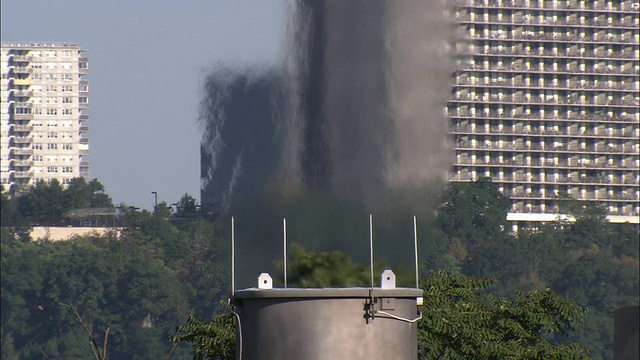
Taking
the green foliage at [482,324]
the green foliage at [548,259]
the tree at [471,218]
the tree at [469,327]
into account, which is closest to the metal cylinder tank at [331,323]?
the tree at [469,327]

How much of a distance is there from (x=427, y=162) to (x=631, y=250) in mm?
141008

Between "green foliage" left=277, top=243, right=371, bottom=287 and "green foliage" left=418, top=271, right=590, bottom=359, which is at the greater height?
"green foliage" left=277, top=243, right=371, bottom=287

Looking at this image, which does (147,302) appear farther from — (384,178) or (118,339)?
(384,178)

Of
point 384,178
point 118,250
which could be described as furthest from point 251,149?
point 118,250

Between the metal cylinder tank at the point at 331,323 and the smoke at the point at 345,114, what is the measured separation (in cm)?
1984

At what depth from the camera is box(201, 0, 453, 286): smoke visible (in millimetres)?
43531

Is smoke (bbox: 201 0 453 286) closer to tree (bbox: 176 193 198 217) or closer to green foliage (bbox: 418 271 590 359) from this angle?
green foliage (bbox: 418 271 590 359)

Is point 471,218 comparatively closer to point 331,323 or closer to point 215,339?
point 215,339

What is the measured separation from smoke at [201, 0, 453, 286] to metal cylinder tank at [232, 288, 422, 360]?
781 inches

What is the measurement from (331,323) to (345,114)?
1957 inches

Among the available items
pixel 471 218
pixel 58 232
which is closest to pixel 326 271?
pixel 471 218

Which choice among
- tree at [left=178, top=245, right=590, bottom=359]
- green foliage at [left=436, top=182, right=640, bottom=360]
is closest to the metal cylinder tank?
tree at [left=178, top=245, right=590, bottom=359]

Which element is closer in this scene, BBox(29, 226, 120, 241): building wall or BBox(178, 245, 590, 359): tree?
BBox(178, 245, 590, 359): tree

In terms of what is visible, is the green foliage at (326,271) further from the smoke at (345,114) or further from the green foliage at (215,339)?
the smoke at (345,114)
